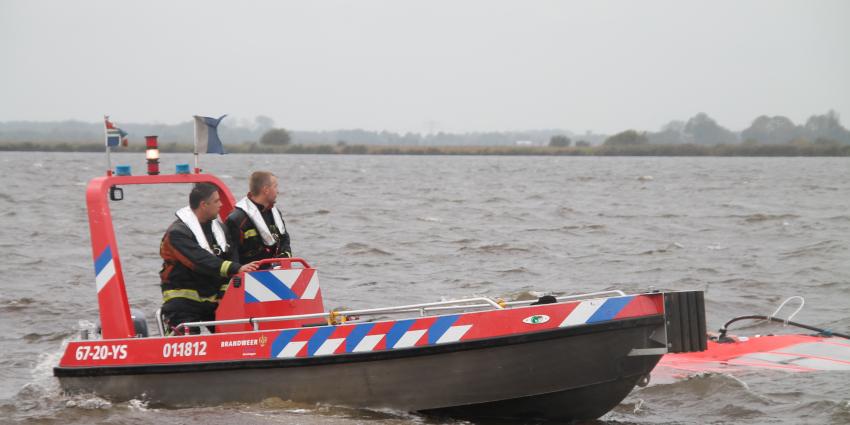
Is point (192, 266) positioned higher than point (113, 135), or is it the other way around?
point (113, 135)

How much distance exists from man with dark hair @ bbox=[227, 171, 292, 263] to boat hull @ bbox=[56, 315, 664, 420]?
1.10 m

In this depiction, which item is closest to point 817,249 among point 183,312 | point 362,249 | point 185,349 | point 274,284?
point 362,249

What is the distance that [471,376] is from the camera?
22.9 feet

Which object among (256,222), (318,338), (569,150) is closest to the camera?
(318,338)

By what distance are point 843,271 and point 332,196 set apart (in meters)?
21.2

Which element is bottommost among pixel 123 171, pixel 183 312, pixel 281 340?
pixel 281 340

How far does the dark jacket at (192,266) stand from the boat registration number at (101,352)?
1.70ft

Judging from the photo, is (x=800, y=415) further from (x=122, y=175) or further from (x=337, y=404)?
(x=122, y=175)

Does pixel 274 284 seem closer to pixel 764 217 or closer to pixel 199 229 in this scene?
pixel 199 229

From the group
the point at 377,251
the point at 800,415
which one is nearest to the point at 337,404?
the point at 800,415

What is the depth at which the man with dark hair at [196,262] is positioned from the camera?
775cm

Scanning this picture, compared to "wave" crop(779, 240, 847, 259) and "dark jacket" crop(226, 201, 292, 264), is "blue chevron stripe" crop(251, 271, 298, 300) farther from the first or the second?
"wave" crop(779, 240, 847, 259)

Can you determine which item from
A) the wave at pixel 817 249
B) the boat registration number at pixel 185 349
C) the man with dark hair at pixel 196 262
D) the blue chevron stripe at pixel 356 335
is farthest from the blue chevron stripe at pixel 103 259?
the wave at pixel 817 249

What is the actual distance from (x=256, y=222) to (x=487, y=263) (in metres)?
9.21
